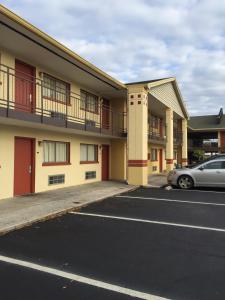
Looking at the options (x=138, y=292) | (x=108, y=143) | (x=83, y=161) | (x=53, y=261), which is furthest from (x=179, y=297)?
(x=108, y=143)

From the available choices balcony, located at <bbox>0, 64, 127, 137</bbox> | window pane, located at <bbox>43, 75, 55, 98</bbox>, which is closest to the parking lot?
balcony, located at <bbox>0, 64, 127, 137</bbox>

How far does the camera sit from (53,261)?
216 inches

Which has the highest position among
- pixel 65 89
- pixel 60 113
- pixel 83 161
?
pixel 65 89

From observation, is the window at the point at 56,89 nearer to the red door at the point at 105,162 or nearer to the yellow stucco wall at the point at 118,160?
the red door at the point at 105,162

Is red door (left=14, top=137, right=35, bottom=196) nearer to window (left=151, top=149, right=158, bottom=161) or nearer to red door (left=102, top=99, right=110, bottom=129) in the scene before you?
red door (left=102, top=99, right=110, bottom=129)

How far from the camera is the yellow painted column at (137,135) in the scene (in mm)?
17344

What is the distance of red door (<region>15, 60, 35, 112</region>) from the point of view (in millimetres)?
12118

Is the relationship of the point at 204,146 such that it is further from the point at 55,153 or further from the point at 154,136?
the point at 55,153

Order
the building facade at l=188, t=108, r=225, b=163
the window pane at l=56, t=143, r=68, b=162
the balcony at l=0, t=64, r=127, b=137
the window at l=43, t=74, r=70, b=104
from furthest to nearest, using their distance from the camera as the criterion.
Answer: the building facade at l=188, t=108, r=225, b=163 < the window pane at l=56, t=143, r=68, b=162 < the window at l=43, t=74, r=70, b=104 < the balcony at l=0, t=64, r=127, b=137

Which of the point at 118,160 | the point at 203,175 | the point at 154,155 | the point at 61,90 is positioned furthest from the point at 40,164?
the point at 154,155

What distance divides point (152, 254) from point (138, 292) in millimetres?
1638

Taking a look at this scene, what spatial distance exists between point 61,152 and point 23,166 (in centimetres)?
289

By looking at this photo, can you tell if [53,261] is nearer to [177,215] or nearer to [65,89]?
[177,215]

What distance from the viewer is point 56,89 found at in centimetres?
1468
